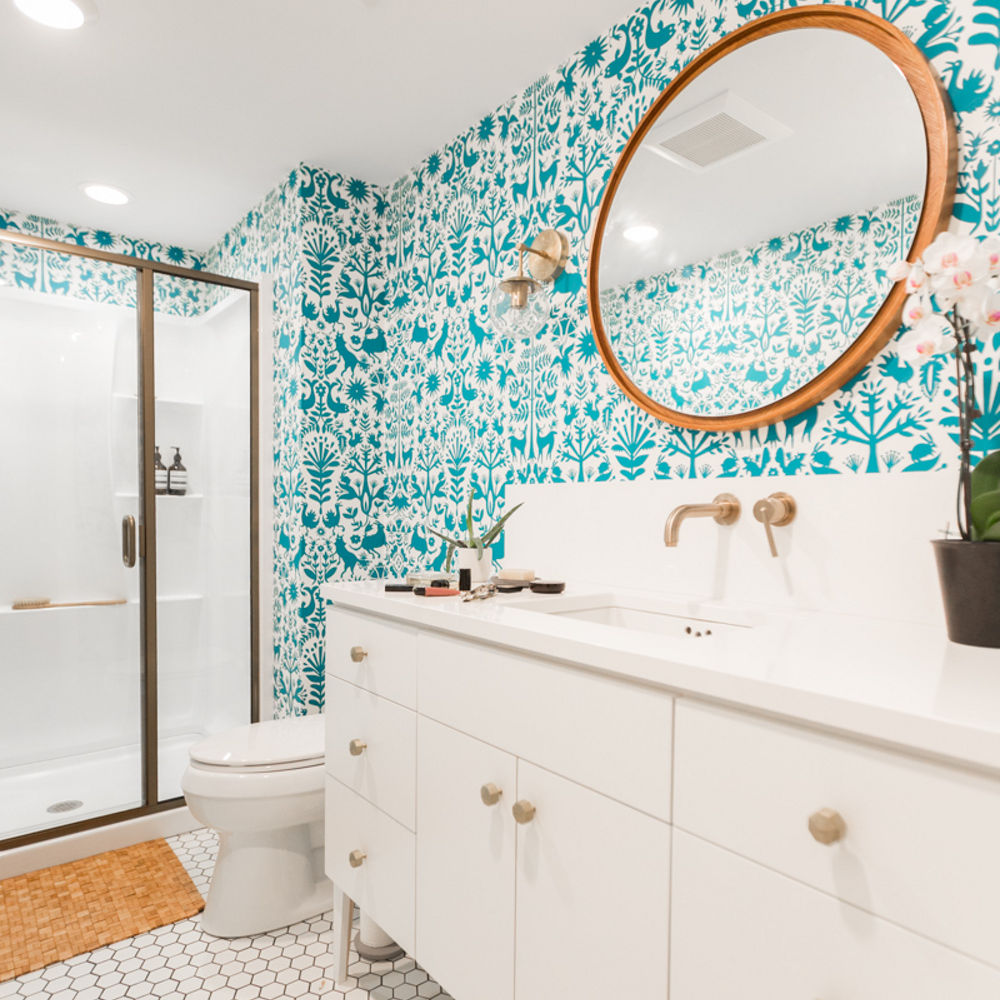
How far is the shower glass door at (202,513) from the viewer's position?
254 centimetres

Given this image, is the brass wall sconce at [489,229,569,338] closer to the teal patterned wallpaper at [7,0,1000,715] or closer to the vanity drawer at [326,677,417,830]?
the teal patterned wallpaper at [7,0,1000,715]

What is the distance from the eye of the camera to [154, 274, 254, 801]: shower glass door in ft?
8.32

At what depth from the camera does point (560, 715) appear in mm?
980

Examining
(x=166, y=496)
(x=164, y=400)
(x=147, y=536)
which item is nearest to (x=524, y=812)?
(x=147, y=536)

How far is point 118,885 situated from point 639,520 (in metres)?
1.86

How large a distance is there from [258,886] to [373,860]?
59cm

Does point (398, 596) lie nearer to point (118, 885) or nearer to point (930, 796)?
point (930, 796)

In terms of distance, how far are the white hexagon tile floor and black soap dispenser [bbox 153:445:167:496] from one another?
1401mm

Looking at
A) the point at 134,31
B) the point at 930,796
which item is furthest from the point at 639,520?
the point at 134,31

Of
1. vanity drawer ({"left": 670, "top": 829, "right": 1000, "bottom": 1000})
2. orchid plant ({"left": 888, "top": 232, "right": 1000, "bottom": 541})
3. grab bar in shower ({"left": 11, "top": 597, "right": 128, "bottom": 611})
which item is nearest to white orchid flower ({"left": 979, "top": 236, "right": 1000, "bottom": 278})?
orchid plant ({"left": 888, "top": 232, "right": 1000, "bottom": 541})

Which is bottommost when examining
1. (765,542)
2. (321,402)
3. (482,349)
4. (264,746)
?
(264,746)

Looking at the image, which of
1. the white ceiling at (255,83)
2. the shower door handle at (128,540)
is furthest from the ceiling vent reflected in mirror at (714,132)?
the shower door handle at (128,540)

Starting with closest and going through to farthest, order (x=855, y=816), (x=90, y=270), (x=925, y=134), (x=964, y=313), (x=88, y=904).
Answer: (x=855, y=816)
(x=964, y=313)
(x=925, y=134)
(x=88, y=904)
(x=90, y=270)

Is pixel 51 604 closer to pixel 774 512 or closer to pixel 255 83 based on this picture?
pixel 255 83
